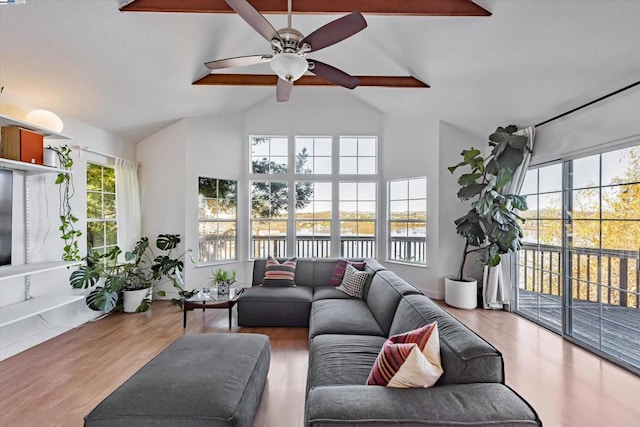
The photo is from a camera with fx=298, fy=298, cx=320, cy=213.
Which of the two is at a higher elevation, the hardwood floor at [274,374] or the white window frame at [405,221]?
the white window frame at [405,221]

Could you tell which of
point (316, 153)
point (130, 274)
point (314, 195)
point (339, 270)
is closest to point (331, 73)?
point (339, 270)

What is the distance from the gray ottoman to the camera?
1.49 metres

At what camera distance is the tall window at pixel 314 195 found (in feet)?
18.7

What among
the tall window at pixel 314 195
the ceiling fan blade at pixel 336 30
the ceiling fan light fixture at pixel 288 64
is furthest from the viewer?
the tall window at pixel 314 195

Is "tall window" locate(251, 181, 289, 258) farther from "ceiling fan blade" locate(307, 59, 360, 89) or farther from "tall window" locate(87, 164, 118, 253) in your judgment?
"ceiling fan blade" locate(307, 59, 360, 89)

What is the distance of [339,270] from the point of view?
4141 millimetres

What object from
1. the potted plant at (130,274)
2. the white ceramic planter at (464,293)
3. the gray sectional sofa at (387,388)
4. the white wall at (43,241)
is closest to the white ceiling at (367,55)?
the white wall at (43,241)

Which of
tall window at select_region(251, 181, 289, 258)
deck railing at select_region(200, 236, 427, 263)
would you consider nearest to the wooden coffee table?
deck railing at select_region(200, 236, 427, 263)

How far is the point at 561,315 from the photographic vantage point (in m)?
3.60

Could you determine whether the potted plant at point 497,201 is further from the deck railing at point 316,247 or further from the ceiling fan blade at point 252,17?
the ceiling fan blade at point 252,17

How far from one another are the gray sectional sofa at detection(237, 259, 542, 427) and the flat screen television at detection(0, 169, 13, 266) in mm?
3136

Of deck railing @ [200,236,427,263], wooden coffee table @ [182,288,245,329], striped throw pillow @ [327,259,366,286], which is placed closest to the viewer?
wooden coffee table @ [182,288,245,329]

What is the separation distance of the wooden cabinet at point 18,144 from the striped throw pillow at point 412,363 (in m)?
3.69

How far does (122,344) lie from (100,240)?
6.13 feet
